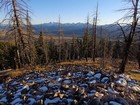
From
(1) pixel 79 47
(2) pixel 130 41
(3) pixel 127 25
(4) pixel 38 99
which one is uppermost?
(3) pixel 127 25

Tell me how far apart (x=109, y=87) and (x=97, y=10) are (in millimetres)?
26805

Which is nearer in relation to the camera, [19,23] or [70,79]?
[70,79]

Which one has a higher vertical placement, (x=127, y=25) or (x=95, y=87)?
(x=127, y=25)

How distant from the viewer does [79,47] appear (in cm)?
7606

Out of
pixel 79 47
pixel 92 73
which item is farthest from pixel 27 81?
pixel 79 47

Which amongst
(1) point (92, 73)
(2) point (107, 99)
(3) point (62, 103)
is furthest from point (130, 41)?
(3) point (62, 103)

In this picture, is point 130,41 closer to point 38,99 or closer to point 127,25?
point 127,25

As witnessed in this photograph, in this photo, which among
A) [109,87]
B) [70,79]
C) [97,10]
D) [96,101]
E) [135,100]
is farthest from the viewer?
[97,10]

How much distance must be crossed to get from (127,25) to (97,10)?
20345 millimetres

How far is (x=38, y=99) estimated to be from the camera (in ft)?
49.8

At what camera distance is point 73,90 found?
15.6m

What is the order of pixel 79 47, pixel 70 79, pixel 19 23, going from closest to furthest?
pixel 70 79 < pixel 19 23 < pixel 79 47

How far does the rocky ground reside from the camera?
14487 mm

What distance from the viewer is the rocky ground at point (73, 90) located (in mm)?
14487
